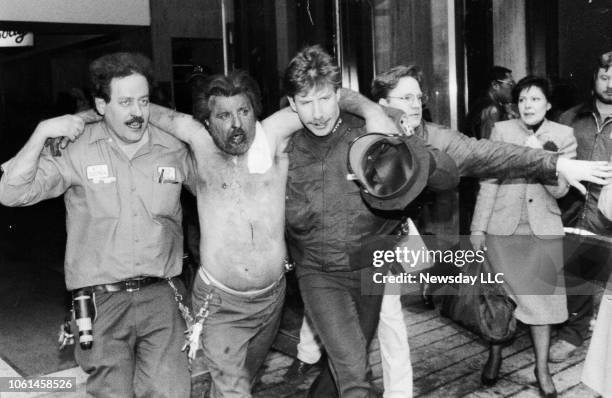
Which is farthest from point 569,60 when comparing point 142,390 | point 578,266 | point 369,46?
point 142,390

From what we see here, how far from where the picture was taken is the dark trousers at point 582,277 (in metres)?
3.82

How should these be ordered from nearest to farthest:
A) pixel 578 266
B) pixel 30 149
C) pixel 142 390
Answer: pixel 30 149 < pixel 142 390 < pixel 578 266

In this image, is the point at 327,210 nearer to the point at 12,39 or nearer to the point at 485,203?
the point at 485,203

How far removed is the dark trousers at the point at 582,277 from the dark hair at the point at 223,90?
192cm

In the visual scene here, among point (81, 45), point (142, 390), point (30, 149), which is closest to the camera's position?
point (30, 149)

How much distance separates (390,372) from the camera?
3.98m

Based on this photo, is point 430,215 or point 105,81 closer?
point 105,81

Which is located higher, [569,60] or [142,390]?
[569,60]

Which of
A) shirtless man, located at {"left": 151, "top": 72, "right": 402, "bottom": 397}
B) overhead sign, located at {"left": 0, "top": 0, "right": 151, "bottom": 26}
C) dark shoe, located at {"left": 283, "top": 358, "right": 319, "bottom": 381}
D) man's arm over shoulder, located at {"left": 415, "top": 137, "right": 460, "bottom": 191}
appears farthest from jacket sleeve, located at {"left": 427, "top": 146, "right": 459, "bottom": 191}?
overhead sign, located at {"left": 0, "top": 0, "right": 151, "bottom": 26}

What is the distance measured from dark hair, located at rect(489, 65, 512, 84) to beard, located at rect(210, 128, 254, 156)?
2.84 meters

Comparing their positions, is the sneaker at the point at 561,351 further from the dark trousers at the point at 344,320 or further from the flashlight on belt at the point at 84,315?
the flashlight on belt at the point at 84,315

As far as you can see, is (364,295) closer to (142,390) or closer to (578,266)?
(142,390)

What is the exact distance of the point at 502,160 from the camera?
10.8 feet

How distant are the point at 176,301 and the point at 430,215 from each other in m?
3.51
